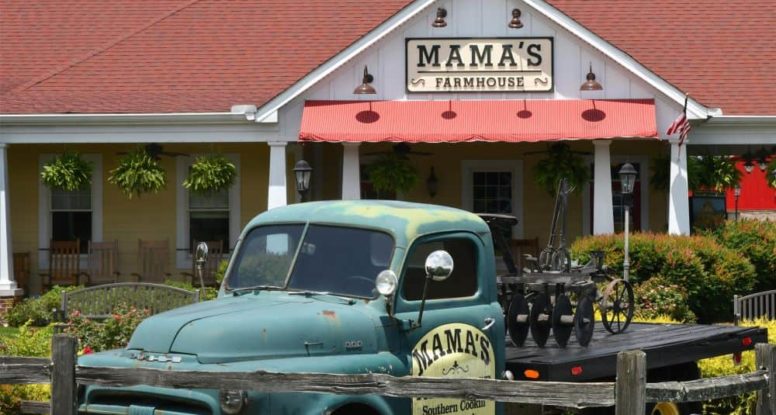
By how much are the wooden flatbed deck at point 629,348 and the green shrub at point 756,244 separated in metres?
9.65

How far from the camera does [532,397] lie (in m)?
8.01

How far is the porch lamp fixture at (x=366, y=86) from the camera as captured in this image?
21.3 m

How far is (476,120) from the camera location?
21.5 metres

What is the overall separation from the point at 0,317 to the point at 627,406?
1602cm

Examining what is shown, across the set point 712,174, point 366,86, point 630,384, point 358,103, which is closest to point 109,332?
point 630,384

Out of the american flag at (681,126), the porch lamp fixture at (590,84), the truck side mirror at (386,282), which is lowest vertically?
the truck side mirror at (386,282)

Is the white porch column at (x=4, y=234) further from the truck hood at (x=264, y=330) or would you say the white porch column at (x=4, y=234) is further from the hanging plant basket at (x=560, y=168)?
the truck hood at (x=264, y=330)

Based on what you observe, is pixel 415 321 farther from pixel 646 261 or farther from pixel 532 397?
pixel 646 261

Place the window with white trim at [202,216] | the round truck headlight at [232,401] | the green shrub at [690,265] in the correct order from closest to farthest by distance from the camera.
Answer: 1. the round truck headlight at [232,401]
2. the green shrub at [690,265]
3. the window with white trim at [202,216]

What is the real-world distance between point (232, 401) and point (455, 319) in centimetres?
193

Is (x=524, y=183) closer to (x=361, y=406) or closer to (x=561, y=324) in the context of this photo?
(x=561, y=324)

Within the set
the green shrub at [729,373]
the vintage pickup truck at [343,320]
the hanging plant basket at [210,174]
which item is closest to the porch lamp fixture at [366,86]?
the hanging plant basket at [210,174]

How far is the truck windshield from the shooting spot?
8812 mm

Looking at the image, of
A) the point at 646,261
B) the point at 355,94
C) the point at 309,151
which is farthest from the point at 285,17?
the point at 646,261
